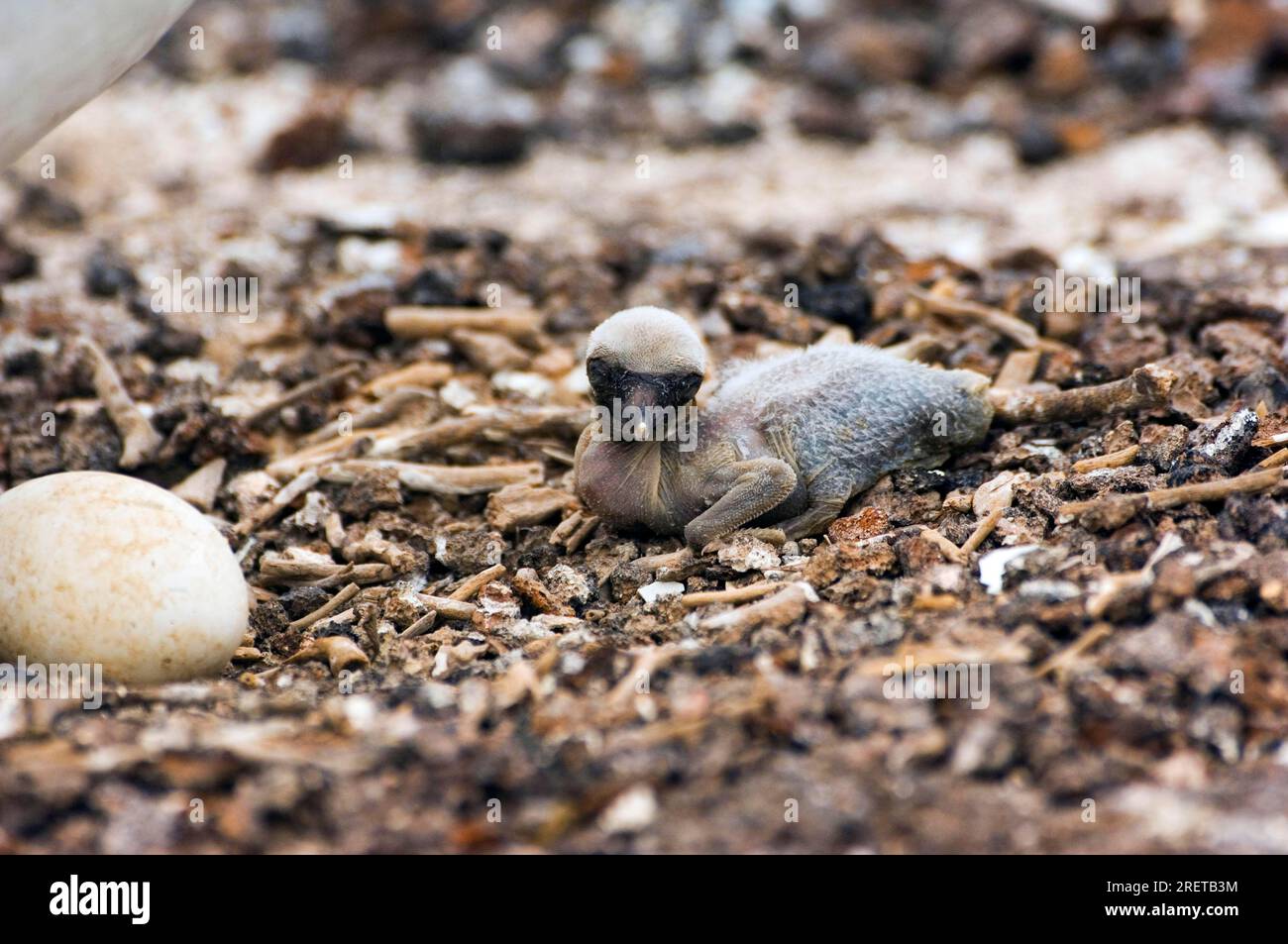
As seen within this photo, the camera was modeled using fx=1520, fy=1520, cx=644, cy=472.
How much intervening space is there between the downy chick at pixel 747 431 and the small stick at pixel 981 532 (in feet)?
1.44

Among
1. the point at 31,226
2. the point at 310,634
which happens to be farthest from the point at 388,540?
the point at 31,226

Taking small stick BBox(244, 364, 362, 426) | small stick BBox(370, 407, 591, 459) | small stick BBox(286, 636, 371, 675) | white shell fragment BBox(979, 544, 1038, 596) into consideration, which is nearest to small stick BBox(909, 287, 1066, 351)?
small stick BBox(370, 407, 591, 459)

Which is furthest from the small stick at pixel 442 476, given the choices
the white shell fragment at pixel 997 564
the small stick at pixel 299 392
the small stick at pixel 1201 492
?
the small stick at pixel 1201 492

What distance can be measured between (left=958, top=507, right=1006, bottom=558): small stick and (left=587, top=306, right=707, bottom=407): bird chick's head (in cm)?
84

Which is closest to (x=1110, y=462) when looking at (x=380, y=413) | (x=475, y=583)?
(x=475, y=583)

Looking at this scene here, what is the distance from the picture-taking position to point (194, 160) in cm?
816

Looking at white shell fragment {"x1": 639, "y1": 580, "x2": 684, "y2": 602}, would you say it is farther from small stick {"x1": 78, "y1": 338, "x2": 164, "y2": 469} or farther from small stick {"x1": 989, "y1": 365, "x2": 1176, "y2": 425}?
small stick {"x1": 78, "y1": 338, "x2": 164, "y2": 469}

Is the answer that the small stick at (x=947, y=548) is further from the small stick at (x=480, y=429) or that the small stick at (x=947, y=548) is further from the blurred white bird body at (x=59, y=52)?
the blurred white bird body at (x=59, y=52)

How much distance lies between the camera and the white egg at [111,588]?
11.7 ft

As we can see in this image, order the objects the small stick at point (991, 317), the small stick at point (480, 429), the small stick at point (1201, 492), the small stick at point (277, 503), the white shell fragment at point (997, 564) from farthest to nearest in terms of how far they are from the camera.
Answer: the small stick at point (991, 317) → the small stick at point (480, 429) → the small stick at point (277, 503) → the small stick at point (1201, 492) → the white shell fragment at point (997, 564)

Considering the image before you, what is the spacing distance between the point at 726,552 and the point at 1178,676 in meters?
1.32

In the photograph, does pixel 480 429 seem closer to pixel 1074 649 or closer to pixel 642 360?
pixel 642 360

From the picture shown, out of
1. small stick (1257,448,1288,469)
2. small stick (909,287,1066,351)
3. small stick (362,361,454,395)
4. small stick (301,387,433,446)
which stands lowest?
small stick (1257,448,1288,469)

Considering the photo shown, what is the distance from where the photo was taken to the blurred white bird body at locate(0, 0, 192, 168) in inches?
143
